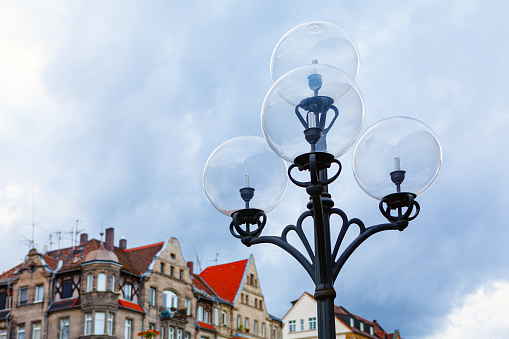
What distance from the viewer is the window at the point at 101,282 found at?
45.3 meters

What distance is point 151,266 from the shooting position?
164ft

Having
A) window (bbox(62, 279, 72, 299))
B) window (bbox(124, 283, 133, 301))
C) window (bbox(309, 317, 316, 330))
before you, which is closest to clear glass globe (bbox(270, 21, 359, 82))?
window (bbox(62, 279, 72, 299))

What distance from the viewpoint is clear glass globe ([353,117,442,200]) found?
693 cm

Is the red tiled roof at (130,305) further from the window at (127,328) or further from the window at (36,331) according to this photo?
the window at (36,331)

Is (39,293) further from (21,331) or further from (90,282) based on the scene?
(90,282)

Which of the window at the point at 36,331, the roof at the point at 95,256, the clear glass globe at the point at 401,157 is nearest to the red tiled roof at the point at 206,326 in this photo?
the roof at the point at 95,256

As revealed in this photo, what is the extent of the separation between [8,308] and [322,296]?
4785 cm

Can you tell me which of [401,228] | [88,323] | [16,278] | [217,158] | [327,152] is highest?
[16,278]

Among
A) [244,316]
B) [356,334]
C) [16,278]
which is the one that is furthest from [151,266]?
[356,334]

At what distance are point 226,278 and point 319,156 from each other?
5791cm

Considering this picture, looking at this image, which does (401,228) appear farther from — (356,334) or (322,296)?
(356,334)

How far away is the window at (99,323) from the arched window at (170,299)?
698 centimetres

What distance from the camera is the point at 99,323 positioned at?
44.6 metres

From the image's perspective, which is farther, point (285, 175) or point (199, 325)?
point (199, 325)
